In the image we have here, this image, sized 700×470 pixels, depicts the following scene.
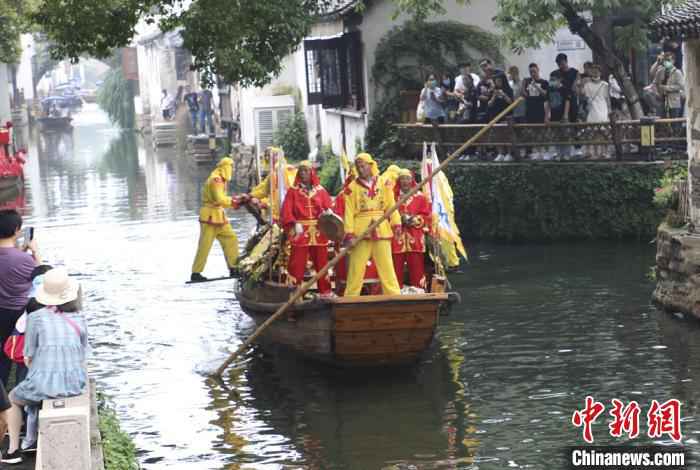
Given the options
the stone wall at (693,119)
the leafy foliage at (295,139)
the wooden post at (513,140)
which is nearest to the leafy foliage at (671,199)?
the stone wall at (693,119)

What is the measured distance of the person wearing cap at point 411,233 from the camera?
17.1 m

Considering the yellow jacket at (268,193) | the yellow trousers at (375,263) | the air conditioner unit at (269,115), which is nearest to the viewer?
the yellow trousers at (375,263)

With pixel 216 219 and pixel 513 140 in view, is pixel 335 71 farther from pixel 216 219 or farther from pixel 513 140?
pixel 216 219

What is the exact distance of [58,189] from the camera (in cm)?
4097

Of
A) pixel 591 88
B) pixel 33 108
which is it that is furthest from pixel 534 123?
pixel 33 108

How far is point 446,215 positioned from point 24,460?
25.7ft

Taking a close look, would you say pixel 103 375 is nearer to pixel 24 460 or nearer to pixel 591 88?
pixel 24 460

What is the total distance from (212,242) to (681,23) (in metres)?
7.65

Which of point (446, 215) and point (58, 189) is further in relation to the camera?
point (58, 189)

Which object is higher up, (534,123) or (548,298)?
(534,123)

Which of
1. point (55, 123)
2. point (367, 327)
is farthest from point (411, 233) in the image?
point (55, 123)

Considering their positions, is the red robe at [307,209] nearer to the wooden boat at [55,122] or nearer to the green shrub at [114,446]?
the green shrub at [114,446]

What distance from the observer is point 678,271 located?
59.8 feet

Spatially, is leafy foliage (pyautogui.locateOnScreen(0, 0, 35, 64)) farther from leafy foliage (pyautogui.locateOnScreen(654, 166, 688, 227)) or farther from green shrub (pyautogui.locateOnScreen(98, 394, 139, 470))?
green shrub (pyautogui.locateOnScreen(98, 394, 139, 470))
